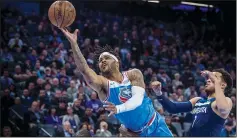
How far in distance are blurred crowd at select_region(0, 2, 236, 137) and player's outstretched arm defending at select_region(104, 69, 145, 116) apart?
3.19 meters

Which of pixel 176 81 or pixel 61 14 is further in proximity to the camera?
pixel 176 81

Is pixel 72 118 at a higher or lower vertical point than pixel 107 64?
lower

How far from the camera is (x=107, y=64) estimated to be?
589 cm

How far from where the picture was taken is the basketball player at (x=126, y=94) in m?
5.61

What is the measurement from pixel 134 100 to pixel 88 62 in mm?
7865

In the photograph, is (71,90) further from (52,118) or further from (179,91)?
(179,91)

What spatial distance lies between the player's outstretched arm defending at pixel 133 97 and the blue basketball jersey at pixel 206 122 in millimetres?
823

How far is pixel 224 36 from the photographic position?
62.5 feet

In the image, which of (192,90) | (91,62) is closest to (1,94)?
(91,62)

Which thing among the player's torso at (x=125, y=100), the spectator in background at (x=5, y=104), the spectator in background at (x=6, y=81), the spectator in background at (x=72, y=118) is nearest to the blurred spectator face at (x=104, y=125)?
the spectator in background at (x=72, y=118)

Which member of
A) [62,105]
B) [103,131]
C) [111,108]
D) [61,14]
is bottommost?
[103,131]

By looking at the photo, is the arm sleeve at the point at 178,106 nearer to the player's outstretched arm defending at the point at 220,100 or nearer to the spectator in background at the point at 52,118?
the player's outstretched arm defending at the point at 220,100

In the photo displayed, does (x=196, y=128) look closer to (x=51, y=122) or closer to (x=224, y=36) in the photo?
(x=51, y=122)

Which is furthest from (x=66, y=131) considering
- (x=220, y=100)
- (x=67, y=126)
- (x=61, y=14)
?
(x=220, y=100)
